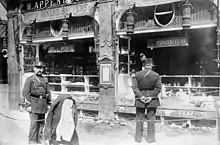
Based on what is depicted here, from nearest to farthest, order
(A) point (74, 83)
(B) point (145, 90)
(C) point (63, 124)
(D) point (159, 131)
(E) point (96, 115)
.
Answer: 1. (C) point (63, 124)
2. (B) point (145, 90)
3. (D) point (159, 131)
4. (E) point (96, 115)
5. (A) point (74, 83)

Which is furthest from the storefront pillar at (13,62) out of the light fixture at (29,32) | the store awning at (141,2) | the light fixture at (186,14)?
the light fixture at (186,14)

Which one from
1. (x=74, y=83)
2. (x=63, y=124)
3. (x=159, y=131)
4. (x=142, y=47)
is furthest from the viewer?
(x=142, y=47)

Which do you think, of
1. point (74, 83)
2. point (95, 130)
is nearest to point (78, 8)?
point (74, 83)

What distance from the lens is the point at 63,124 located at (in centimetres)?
511

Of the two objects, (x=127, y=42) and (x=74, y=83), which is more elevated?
(x=127, y=42)

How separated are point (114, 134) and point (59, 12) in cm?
553

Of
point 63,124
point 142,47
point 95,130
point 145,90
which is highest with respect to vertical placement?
point 142,47

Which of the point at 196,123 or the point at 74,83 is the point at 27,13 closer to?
the point at 74,83

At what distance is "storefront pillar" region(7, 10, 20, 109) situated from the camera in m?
12.4

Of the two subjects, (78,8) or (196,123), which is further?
(78,8)

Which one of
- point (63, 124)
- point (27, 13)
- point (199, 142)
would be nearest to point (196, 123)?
point (199, 142)

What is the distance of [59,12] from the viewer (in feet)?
36.0

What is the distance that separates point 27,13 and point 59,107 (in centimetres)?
800

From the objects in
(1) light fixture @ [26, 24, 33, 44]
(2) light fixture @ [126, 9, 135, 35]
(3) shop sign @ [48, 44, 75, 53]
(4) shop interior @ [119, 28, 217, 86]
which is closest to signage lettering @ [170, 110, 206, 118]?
(2) light fixture @ [126, 9, 135, 35]
